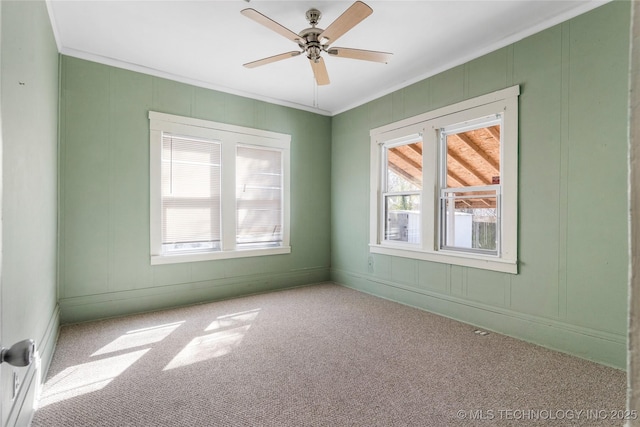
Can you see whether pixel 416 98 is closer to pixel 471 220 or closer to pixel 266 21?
pixel 471 220

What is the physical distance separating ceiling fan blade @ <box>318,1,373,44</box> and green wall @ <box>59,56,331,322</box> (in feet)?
7.12

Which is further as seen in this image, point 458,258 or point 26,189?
point 458,258

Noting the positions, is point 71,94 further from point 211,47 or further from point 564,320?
point 564,320

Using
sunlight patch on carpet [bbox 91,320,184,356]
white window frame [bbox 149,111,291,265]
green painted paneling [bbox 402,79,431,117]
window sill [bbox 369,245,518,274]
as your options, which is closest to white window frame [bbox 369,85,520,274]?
window sill [bbox 369,245,518,274]

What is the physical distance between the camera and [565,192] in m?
2.73

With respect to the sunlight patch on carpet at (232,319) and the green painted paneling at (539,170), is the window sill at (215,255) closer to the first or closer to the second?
the sunlight patch on carpet at (232,319)

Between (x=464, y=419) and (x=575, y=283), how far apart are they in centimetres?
160

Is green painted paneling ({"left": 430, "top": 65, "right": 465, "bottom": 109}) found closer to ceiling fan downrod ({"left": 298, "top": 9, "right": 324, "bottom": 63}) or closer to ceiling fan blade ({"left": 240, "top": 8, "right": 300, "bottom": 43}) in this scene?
ceiling fan downrod ({"left": 298, "top": 9, "right": 324, "bottom": 63})

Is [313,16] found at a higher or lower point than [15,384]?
higher

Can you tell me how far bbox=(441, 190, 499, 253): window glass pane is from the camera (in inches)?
131

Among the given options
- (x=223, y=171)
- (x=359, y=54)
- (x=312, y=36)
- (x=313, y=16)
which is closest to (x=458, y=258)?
(x=359, y=54)

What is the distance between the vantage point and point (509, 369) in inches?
95.5

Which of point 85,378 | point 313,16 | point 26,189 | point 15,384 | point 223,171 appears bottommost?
point 85,378

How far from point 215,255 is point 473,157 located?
127 inches
